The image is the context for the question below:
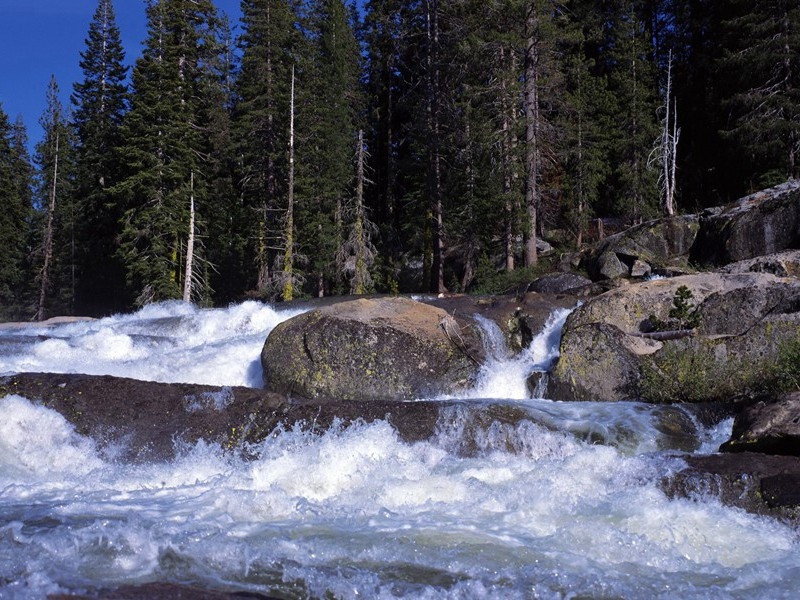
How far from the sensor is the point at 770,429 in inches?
273

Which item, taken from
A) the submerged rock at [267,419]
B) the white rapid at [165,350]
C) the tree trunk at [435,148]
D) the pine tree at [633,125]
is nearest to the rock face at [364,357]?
the white rapid at [165,350]

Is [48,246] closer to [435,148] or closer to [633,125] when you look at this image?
[435,148]

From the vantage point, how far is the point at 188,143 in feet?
88.4

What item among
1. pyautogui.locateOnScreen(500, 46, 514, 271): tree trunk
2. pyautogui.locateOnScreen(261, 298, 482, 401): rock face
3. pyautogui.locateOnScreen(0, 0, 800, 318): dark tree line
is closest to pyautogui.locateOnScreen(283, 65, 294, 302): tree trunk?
pyautogui.locateOnScreen(0, 0, 800, 318): dark tree line

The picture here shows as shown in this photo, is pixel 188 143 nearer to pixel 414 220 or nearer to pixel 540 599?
pixel 414 220

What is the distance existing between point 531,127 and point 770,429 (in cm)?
1661

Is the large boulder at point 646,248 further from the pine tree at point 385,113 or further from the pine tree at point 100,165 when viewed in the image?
the pine tree at point 100,165

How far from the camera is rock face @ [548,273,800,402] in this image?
9.36 metres

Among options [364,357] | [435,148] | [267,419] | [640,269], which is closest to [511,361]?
[364,357]

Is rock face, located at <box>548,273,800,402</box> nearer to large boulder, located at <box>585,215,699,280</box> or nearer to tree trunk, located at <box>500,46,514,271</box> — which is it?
large boulder, located at <box>585,215,699,280</box>

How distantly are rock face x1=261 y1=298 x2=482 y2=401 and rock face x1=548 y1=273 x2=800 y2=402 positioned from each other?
182 centimetres

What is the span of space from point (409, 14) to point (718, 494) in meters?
25.6

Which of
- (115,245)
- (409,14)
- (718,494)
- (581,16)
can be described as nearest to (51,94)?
(115,245)

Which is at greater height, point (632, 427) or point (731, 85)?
point (731, 85)
